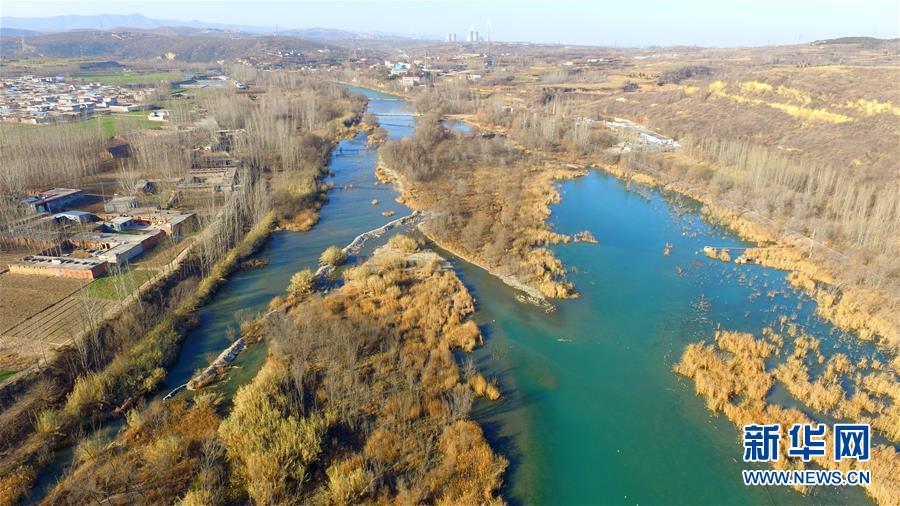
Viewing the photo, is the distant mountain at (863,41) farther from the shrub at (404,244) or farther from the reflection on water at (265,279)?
the shrub at (404,244)

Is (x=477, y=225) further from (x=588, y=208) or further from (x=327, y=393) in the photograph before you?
(x=327, y=393)

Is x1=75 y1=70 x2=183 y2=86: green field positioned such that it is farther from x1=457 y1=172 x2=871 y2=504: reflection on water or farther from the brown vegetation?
x1=457 y1=172 x2=871 y2=504: reflection on water

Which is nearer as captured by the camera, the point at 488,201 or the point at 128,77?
the point at 488,201

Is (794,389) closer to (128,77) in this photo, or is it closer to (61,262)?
(61,262)

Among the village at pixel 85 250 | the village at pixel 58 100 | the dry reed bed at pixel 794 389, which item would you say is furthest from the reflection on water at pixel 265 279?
the village at pixel 58 100

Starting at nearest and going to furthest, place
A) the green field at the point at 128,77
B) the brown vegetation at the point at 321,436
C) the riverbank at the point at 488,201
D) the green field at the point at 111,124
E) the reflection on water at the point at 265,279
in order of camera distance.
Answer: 1. the brown vegetation at the point at 321,436
2. the reflection on water at the point at 265,279
3. the riverbank at the point at 488,201
4. the green field at the point at 111,124
5. the green field at the point at 128,77

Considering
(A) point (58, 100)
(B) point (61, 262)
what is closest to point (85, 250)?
(B) point (61, 262)
